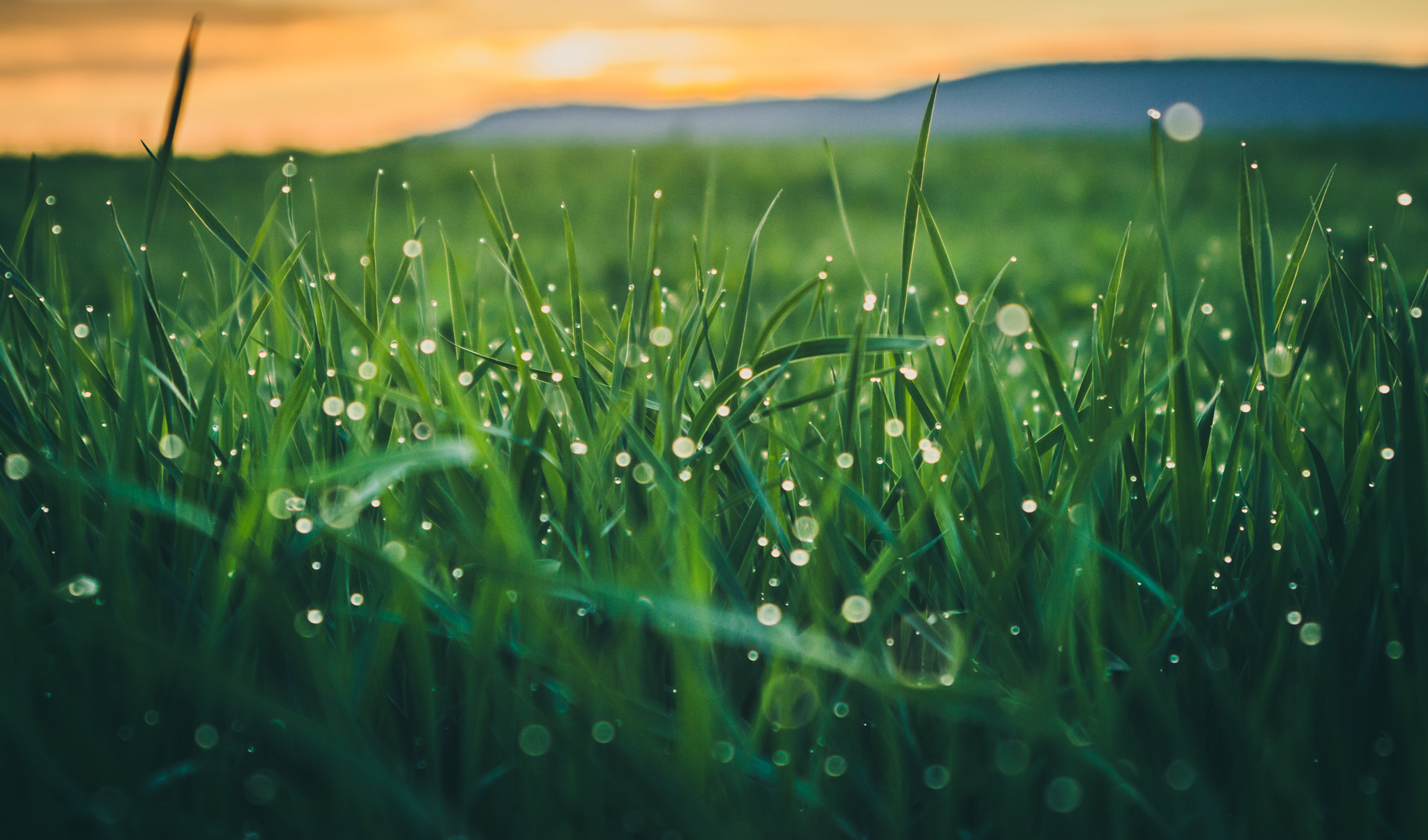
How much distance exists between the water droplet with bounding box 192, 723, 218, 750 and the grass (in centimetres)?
1

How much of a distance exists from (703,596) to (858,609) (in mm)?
92

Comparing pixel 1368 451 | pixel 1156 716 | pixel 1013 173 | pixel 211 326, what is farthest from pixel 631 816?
pixel 1013 173

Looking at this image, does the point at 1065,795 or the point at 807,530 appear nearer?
the point at 1065,795

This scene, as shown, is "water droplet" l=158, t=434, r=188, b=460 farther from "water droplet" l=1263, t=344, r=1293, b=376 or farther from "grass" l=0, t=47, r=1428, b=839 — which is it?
"water droplet" l=1263, t=344, r=1293, b=376

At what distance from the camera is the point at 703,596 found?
541 mm

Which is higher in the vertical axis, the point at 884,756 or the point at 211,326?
the point at 211,326

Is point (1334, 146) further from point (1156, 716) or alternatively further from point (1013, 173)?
point (1156, 716)

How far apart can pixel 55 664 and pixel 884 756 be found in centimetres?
51

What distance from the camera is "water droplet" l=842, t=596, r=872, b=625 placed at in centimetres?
53

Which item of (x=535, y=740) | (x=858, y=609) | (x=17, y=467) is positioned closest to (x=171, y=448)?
(x=17, y=467)

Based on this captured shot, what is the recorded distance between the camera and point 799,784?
0.50 metres

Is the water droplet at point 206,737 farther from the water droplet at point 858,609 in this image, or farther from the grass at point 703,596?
the water droplet at point 858,609

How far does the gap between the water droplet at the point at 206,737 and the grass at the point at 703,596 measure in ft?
0.04

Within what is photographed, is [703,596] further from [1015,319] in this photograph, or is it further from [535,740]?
[1015,319]
